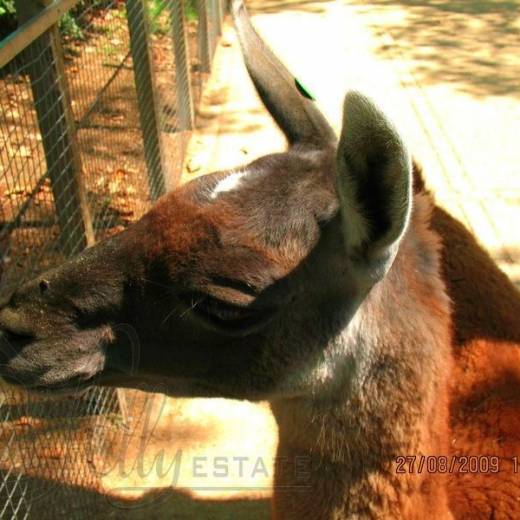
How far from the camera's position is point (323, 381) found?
2510mm

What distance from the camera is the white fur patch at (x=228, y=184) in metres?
2.46

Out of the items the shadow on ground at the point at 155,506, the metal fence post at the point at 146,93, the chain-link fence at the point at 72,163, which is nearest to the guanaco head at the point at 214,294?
the chain-link fence at the point at 72,163

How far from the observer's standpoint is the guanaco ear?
74.5 inches

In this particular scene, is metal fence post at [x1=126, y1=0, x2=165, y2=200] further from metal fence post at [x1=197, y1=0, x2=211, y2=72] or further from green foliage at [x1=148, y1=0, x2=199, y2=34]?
metal fence post at [x1=197, y1=0, x2=211, y2=72]

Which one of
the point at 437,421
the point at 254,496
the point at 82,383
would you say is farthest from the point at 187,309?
the point at 254,496

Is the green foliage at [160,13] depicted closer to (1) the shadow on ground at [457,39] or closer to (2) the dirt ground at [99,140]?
(2) the dirt ground at [99,140]

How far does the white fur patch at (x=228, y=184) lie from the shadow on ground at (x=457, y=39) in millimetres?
6930

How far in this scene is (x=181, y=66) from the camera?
7.70 metres

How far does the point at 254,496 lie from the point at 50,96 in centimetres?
250

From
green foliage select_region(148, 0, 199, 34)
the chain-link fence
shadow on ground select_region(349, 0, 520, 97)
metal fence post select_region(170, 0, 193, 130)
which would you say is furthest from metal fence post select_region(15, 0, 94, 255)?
shadow on ground select_region(349, 0, 520, 97)

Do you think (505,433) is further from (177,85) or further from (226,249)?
(177,85)

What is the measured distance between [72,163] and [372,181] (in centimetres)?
219

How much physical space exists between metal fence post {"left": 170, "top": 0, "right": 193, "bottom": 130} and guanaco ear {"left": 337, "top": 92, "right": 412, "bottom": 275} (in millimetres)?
5598
